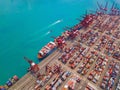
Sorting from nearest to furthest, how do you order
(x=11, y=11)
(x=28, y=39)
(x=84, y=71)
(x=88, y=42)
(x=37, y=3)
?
(x=84, y=71), (x=88, y=42), (x=28, y=39), (x=11, y=11), (x=37, y=3)


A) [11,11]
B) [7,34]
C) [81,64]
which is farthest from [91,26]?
[11,11]

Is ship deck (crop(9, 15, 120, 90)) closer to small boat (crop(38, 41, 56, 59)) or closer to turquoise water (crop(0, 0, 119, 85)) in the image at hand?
small boat (crop(38, 41, 56, 59))

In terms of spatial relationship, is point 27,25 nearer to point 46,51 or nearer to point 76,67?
point 46,51

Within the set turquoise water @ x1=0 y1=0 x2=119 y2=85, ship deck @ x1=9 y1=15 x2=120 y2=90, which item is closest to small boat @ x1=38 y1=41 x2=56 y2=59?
ship deck @ x1=9 y1=15 x2=120 y2=90

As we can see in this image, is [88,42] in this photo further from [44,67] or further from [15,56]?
[15,56]

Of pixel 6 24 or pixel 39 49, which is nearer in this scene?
pixel 39 49

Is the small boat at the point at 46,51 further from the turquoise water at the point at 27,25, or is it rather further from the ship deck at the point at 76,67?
the turquoise water at the point at 27,25

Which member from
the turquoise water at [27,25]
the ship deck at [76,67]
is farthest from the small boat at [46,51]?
the turquoise water at [27,25]

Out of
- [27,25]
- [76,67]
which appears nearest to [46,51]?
[76,67]

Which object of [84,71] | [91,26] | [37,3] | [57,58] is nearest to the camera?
[84,71]

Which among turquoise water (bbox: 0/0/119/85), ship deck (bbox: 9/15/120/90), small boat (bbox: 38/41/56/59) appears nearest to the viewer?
ship deck (bbox: 9/15/120/90)
